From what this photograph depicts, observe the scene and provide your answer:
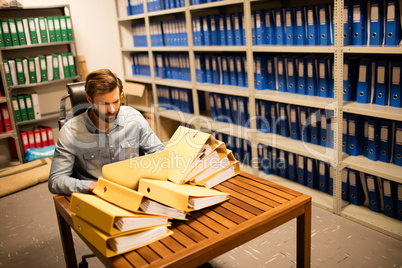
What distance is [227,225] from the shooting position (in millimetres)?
1260

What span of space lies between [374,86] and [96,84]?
5.77ft

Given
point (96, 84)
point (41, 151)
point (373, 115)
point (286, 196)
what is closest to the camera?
point (286, 196)

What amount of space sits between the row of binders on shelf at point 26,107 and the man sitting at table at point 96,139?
8.77 feet

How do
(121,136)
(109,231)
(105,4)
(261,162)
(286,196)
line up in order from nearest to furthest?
(109,231)
(286,196)
(121,136)
(261,162)
(105,4)

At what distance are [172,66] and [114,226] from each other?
3.27 metres

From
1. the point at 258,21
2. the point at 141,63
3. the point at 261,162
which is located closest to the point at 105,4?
the point at 141,63

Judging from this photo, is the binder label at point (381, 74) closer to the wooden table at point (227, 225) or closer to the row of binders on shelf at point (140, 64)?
the wooden table at point (227, 225)

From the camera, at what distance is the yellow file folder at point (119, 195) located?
1.22 metres

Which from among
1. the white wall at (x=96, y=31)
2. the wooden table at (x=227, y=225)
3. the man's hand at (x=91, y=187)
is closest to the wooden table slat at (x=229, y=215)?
the wooden table at (x=227, y=225)

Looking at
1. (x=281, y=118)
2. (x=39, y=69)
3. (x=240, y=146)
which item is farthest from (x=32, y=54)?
(x=281, y=118)

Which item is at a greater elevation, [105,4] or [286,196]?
[105,4]

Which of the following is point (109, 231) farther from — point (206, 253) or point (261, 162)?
point (261, 162)

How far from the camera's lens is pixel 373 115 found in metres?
2.30

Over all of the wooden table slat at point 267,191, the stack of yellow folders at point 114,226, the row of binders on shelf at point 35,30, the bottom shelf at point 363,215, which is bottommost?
the bottom shelf at point 363,215
